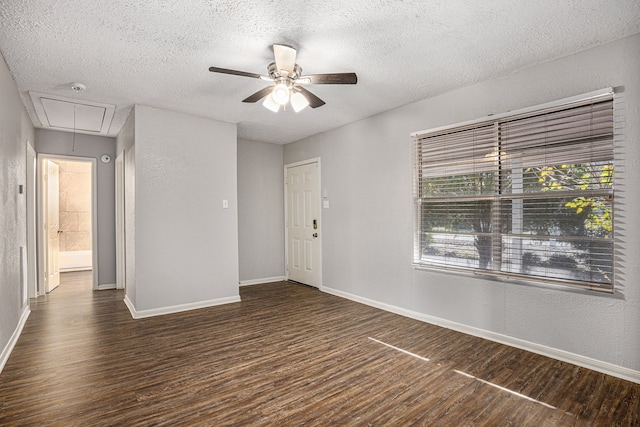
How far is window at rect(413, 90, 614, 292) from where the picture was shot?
103 inches

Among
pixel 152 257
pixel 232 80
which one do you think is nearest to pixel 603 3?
pixel 232 80

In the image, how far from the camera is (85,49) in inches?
103

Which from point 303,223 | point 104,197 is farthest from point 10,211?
point 303,223

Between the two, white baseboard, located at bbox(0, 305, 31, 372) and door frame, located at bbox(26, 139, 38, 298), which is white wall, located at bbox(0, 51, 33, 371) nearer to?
white baseboard, located at bbox(0, 305, 31, 372)

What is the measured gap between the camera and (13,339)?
10.1 feet

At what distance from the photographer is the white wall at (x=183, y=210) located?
3943 mm

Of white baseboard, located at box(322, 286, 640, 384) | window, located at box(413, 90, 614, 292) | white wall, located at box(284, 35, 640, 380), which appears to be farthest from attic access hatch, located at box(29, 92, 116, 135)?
white baseboard, located at box(322, 286, 640, 384)

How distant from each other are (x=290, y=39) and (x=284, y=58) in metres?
0.15

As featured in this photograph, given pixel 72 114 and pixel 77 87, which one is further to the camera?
pixel 72 114

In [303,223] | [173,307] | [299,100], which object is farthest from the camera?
[303,223]

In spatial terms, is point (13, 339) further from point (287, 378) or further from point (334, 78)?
A: point (334, 78)

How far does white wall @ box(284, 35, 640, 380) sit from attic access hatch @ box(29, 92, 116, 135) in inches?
114

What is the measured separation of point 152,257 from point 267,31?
295 centimetres

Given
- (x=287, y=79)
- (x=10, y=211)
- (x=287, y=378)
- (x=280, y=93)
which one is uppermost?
(x=287, y=79)
